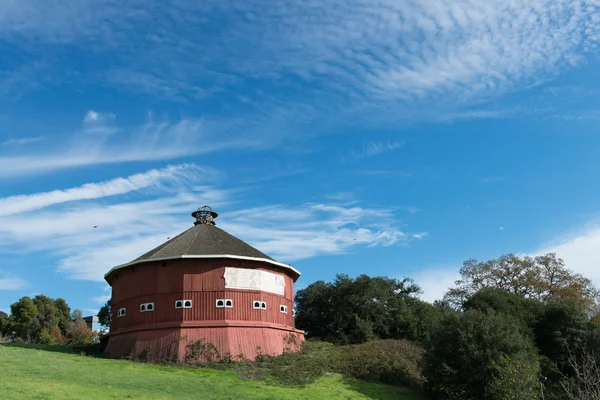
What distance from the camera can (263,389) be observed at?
1077 inches

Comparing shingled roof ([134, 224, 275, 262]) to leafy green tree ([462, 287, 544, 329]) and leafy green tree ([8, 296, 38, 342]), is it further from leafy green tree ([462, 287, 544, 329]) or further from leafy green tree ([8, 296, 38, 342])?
leafy green tree ([8, 296, 38, 342])

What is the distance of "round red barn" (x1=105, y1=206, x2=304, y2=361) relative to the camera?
34062mm

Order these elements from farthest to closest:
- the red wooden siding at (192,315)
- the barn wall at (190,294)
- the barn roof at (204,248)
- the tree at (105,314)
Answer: the tree at (105,314)
the barn roof at (204,248)
the barn wall at (190,294)
the red wooden siding at (192,315)

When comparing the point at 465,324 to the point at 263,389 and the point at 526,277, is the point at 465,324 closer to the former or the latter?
the point at 263,389

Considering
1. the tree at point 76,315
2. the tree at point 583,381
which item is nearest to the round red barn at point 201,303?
the tree at point 583,381

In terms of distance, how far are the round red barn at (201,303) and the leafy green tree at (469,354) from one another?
1006 cm

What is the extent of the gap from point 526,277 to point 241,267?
34366 millimetres

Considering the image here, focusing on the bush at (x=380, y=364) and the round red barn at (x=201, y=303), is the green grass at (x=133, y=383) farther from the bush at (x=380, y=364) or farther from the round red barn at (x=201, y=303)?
the round red barn at (x=201, y=303)

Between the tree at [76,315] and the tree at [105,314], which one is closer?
the tree at [105,314]

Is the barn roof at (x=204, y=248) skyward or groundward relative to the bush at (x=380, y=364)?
skyward

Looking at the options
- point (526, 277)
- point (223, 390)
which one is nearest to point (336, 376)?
point (223, 390)

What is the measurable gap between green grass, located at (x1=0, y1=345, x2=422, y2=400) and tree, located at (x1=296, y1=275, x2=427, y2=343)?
36.3ft

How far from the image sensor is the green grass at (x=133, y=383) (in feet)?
68.1

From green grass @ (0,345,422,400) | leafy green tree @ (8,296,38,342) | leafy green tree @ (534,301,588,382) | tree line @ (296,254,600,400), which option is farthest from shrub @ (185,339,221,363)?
leafy green tree @ (8,296,38,342)
